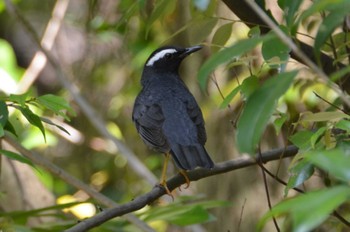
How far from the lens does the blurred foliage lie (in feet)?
5.56

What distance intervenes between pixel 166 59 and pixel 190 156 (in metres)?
1.45

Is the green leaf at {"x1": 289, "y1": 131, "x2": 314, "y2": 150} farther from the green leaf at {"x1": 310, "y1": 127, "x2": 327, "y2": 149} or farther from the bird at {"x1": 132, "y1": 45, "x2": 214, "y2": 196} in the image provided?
the bird at {"x1": 132, "y1": 45, "x2": 214, "y2": 196}

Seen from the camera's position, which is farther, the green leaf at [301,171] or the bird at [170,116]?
the bird at [170,116]

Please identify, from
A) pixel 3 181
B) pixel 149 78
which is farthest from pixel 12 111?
pixel 149 78

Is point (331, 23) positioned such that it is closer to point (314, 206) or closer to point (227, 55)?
point (227, 55)

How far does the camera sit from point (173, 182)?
147 inches

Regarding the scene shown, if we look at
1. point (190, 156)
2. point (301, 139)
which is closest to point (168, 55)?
point (190, 156)

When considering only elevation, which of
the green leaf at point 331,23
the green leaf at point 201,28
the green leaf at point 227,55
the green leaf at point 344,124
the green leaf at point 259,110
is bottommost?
the green leaf at point 259,110

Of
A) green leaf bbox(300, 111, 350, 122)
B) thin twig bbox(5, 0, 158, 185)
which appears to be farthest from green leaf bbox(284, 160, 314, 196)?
thin twig bbox(5, 0, 158, 185)

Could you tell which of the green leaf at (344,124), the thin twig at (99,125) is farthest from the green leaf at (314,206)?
the thin twig at (99,125)

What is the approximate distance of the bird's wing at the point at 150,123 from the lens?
416 cm

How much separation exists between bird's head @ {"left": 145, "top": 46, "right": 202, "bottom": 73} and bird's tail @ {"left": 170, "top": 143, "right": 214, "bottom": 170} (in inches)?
43.1

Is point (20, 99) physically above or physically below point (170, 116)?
below

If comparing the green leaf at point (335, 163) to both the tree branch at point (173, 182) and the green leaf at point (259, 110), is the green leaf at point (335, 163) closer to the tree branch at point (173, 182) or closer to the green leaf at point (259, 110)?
the green leaf at point (259, 110)
